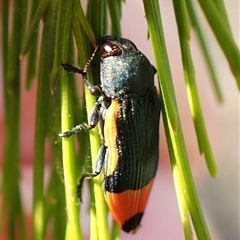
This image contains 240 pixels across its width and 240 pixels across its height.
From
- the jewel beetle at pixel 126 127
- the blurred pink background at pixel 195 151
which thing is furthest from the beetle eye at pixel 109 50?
the blurred pink background at pixel 195 151

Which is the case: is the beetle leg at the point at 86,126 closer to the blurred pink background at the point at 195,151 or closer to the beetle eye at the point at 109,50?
the beetle eye at the point at 109,50

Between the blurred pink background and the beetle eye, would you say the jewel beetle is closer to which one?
the beetle eye

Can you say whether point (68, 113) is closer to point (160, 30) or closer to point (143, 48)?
point (160, 30)

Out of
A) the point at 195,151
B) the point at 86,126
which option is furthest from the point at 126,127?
the point at 195,151

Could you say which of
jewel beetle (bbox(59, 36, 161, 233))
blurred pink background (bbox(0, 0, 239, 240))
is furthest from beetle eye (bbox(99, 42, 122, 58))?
blurred pink background (bbox(0, 0, 239, 240))

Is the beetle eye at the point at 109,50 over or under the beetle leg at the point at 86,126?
over

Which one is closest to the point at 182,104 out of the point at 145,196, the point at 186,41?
the point at 145,196
